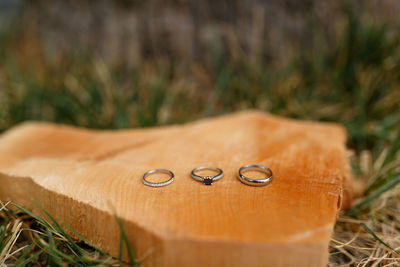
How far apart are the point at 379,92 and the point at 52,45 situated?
94.5 inches

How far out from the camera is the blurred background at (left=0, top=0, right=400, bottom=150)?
1888mm

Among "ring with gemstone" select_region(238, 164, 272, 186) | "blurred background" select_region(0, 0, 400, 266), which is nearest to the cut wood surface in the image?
"ring with gemstone" select_region(238, 164, 272, 186)

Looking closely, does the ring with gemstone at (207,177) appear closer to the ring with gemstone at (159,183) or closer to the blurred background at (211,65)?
the ring with gemstone at (159,183)

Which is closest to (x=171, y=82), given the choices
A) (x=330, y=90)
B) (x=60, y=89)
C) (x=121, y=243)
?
(x=60, y=89)

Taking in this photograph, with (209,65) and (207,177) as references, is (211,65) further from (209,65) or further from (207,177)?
(207,177)

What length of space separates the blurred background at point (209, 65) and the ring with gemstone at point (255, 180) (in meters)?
0.85

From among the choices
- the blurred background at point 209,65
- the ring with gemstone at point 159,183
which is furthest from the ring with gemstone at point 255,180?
the blurred background at point 209,65

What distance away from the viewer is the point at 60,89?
216 centimetres

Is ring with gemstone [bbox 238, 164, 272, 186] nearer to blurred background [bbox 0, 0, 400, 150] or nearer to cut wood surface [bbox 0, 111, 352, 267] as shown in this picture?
cut wood surface [bbox 0, 111, 352, 267]

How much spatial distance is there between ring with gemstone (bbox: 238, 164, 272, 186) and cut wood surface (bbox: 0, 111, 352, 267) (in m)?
0.01

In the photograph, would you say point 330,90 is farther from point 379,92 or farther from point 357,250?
point 357,250

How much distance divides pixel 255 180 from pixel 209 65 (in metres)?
1.52

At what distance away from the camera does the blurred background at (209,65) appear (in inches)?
74.3

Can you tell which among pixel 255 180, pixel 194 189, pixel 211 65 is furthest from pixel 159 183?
pixel 211 65
